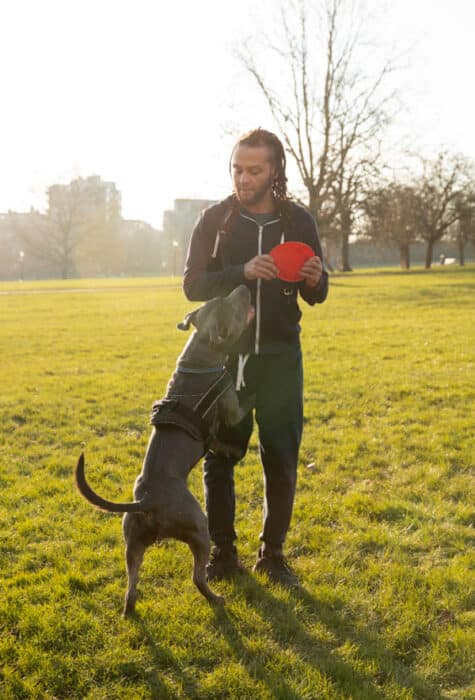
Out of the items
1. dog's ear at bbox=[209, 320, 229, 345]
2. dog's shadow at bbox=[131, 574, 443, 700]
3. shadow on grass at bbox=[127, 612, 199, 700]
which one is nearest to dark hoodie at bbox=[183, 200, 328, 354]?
dog's ear at bbox=[209, 320, 229, 345]

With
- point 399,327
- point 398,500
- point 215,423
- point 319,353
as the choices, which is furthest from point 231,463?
point 399,327

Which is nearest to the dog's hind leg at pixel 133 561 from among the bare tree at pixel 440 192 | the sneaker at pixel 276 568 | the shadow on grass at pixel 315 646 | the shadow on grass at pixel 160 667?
the shadow on grass at pixel 160 667

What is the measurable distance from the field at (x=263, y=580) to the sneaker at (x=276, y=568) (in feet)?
0.26

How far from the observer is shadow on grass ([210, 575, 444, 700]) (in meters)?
2.87

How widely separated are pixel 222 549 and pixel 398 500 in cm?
185

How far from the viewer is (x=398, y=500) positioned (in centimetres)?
502

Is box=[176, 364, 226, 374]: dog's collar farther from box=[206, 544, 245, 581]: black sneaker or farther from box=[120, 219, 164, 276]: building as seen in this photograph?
box=[120, 219, 164, 276]: building

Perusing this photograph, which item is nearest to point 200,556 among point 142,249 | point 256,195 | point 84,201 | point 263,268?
point 263,268

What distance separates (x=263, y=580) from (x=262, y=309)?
179cm

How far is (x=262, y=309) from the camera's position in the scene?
11.7ft

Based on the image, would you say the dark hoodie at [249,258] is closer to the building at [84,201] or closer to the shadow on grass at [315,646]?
the shadow on grass at [315,646]

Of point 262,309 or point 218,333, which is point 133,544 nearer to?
point 218,333

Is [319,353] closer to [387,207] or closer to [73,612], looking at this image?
[73,612]

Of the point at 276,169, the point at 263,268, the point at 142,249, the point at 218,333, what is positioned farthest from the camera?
the point at 142,249
